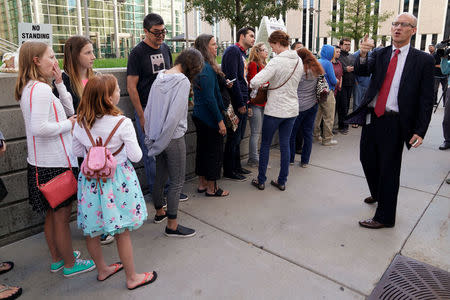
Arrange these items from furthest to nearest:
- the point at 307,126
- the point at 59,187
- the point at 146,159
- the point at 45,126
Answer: the point at 307,126, the point at 146,159, the point at 59,187, the point at 45,126

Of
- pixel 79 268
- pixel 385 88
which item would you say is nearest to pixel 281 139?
pixel 385 88

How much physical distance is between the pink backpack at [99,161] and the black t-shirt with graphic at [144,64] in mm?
1526

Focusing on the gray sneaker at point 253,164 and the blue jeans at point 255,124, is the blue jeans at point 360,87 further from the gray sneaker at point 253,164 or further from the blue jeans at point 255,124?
the gray sneaker at point 253,164

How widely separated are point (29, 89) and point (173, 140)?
3.97ft

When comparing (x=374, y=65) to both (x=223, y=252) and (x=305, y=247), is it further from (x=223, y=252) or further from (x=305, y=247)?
(x=223, y=252)

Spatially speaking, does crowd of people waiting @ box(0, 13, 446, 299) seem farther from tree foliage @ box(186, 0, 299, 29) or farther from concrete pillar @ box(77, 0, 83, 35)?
concrete pillar @ box(77, 0, 83, 35)

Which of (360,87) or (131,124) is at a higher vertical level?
(131,124)

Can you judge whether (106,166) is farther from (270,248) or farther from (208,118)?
(208,118)

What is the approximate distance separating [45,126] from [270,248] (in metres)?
2.11

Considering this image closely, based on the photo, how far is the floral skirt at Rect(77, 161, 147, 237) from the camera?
7.55 ft

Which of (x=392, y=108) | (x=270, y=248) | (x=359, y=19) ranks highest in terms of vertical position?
(x=359, y=19)

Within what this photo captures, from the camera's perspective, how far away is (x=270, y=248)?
3107 millimetres

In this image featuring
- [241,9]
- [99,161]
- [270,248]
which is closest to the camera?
[99,161]

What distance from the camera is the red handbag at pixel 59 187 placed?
239 cm
